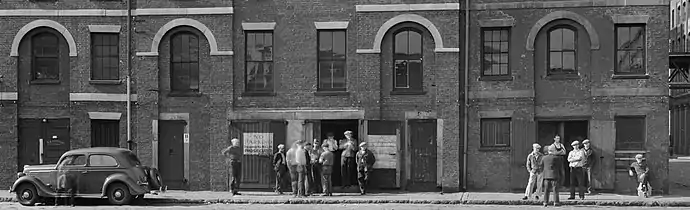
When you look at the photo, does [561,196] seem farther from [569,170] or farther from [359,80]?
[359,80]

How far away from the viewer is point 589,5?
78.4 feet

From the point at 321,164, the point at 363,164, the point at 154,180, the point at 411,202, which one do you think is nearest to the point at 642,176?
the point at 411,202

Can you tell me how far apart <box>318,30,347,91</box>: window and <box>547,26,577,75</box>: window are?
615cm

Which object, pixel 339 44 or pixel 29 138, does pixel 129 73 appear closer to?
pixel 29 138

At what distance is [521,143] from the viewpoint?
24.4 m

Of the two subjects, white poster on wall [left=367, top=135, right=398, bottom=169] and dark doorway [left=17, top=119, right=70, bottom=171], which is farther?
dark doorway [left=17, top=119, right=70, bottom=171]

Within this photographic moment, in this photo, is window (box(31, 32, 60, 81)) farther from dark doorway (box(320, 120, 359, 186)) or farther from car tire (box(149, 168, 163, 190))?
dark doorway (box(320, 120, 359, 186))

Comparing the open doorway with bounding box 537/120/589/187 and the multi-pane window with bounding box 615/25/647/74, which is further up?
the multi-pane window with bounding box 615/25/647/74

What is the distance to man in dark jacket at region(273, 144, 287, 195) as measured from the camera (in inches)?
949

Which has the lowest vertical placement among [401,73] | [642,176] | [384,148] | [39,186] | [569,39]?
[39,186]

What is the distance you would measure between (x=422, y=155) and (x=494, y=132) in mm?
2243

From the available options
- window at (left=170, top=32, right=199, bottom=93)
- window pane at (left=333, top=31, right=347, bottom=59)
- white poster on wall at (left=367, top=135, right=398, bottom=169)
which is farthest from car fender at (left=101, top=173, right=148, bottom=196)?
window pane at (left=333, top=31, right=347, bottom=59)

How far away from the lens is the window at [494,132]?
2459cm

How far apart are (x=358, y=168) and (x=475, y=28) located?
5378 mm
